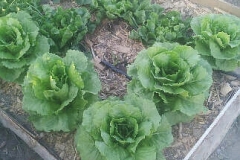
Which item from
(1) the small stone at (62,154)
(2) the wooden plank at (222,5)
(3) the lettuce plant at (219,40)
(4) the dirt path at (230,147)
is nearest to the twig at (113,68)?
(3) the lettuce plant at (219,40)

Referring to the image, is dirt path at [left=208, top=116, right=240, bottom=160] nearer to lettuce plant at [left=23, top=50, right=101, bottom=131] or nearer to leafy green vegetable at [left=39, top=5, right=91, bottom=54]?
lettuce plant at [left=23, top=50, right=101, bottom=131]

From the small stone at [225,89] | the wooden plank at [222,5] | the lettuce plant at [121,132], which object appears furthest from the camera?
the wooden plank at [222,5]

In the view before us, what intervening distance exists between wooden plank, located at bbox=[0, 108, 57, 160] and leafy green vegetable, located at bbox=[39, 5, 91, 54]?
785mm

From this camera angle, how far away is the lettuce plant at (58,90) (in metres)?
3.13

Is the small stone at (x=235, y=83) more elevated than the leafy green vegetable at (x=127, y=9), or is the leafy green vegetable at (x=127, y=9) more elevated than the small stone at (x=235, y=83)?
the leafy green vegetable at (x=127, y=9)

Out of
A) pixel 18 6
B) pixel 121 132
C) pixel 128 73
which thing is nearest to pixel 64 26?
pixel 18 6

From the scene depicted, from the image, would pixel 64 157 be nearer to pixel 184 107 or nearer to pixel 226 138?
pixel 184 107

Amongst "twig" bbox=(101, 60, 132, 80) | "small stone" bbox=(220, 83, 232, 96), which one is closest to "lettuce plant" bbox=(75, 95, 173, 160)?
"twig" bbox=(101, 60, 132, 80)

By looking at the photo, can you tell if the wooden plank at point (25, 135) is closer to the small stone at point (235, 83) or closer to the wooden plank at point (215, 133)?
the wooden plank at point (215, 133)

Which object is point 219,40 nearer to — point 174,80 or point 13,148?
point 174,80

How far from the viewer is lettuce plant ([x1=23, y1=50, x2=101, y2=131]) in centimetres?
313

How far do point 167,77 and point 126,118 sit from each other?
0.54m

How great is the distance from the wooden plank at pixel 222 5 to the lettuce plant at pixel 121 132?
81.7 inches

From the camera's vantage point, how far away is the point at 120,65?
3988mm
